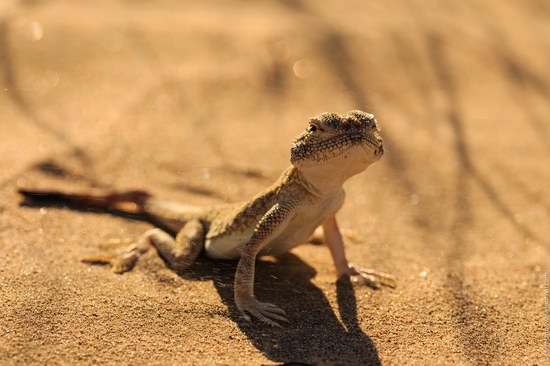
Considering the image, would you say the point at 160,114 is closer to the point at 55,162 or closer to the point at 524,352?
the point at 55,162

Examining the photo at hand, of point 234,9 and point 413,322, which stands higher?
point 234,9

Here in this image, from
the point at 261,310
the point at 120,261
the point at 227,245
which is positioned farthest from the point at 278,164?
the point at 261,310

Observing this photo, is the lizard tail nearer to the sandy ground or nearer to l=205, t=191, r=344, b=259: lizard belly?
the sandy ground

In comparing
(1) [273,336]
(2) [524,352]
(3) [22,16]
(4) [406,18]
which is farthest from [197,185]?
(4) [406,18]

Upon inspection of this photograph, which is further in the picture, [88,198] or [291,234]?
[88,198]

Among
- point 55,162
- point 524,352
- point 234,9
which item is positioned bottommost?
point 55,162

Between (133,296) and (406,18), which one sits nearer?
(133,296)

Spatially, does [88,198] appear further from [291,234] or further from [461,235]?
[461,235]

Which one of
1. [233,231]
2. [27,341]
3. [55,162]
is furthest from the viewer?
[55,162]
